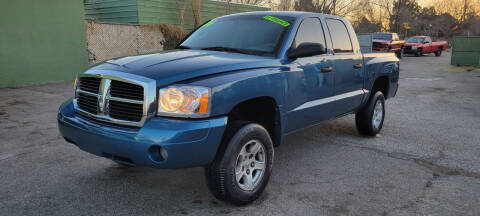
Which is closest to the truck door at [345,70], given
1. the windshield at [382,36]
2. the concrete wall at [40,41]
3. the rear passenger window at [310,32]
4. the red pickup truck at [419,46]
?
the rear passenger window at [310,32]

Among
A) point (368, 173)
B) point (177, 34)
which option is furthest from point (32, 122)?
point (177, 34)

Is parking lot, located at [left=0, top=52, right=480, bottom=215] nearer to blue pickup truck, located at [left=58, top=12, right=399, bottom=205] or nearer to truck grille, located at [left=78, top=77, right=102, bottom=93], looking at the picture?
blue pickup truck, located at [left=58, top=12, right=399, bottom=205]

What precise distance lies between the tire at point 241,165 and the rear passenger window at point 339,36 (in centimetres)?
203

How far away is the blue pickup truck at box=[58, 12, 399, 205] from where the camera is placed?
118 inches

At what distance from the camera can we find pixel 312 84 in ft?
14.1

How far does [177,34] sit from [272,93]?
13369 mm

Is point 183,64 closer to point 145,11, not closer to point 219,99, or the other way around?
point 219,99

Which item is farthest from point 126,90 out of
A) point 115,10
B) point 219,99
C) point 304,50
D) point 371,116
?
point 115,10

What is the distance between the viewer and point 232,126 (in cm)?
337

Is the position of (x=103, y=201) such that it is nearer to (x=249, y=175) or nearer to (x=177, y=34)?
(x=249, y=175)

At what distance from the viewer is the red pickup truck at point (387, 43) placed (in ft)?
80.3

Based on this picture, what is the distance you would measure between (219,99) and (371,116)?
3541 millimetres

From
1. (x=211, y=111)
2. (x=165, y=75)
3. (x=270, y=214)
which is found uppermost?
(x=165, y=75)

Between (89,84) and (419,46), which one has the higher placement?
(419,46)
